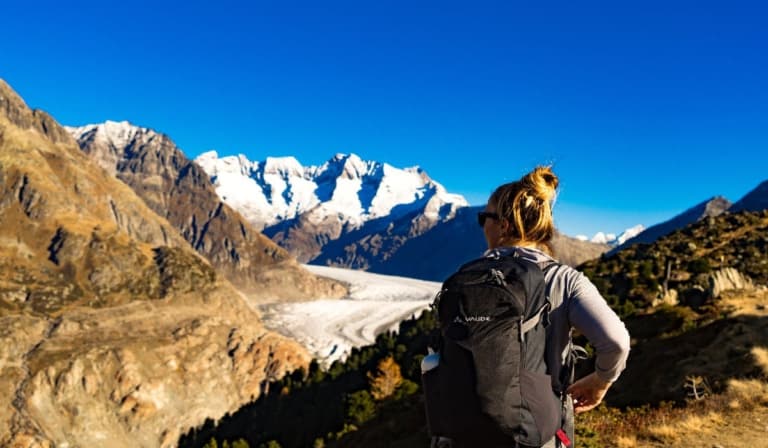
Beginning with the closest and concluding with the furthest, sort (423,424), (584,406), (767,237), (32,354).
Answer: (584,406) → (423,424) → (767,237) → (32,354)

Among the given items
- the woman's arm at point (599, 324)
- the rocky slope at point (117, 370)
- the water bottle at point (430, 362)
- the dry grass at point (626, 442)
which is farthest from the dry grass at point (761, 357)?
the rocky slope at point (117, 370)

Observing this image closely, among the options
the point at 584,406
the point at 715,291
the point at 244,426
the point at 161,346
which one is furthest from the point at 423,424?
the point at 161,346

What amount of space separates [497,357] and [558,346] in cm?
68

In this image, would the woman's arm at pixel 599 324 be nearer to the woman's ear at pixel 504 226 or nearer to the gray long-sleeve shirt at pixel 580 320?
the gray long-sleeve shirt at pixel 580 320

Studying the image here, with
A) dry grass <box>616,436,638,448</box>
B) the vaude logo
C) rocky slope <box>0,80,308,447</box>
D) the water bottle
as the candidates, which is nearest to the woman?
the vaude logo

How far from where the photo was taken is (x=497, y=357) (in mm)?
4559

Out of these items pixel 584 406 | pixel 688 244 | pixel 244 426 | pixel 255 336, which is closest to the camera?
pixel 584 406

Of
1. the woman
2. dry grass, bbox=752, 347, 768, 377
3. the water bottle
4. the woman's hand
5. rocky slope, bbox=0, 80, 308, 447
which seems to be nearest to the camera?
the woman

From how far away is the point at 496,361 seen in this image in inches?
179

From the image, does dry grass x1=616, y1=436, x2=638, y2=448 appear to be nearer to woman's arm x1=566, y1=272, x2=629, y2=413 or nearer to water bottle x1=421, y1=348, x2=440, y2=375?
woman's arm x1=566, y1=272, x2=629, y2=413

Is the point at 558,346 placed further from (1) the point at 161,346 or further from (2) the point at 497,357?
(1) the point at 161,346

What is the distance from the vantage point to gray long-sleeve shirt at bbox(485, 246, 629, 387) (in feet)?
15.2

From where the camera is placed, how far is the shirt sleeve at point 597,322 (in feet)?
15.2

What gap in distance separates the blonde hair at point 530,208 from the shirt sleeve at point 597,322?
58 cm
